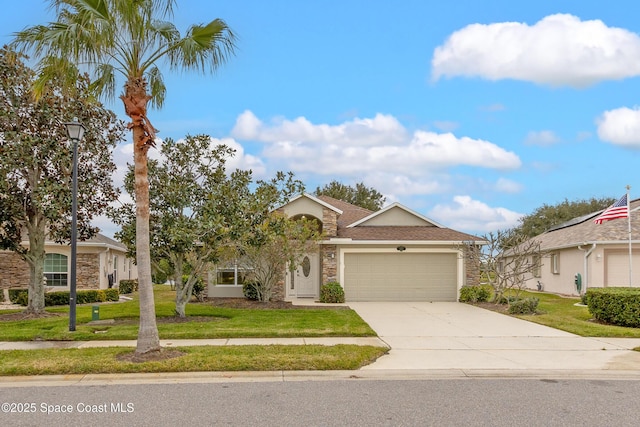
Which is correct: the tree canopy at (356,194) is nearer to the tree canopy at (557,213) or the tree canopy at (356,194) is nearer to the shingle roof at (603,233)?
the tree canopy at (557,213)

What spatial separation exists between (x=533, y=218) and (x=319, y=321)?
143ft

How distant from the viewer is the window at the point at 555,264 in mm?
26267

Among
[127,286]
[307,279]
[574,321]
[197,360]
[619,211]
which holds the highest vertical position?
[619,211]

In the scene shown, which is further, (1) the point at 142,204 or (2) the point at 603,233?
(2) the point at 603,233

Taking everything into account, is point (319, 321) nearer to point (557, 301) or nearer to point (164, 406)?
point (164, 406)

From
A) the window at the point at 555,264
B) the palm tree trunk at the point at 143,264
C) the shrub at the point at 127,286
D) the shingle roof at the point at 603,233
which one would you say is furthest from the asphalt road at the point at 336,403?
the shrub at the point at 127,286

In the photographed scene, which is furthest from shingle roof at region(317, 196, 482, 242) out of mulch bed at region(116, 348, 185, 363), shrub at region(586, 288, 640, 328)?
mulch bed at region(116, 348, 185, 363)

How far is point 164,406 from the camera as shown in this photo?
6578 millimetres

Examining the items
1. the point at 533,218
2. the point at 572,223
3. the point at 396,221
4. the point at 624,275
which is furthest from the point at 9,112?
the point at 533,218

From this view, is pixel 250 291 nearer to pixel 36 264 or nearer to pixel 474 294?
pixel 36 264

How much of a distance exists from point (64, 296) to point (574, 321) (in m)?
18.0

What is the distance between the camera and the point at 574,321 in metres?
14.7

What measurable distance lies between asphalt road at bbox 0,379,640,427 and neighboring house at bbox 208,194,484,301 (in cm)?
1340

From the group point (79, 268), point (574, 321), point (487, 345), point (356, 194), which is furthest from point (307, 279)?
point (356, 194)
